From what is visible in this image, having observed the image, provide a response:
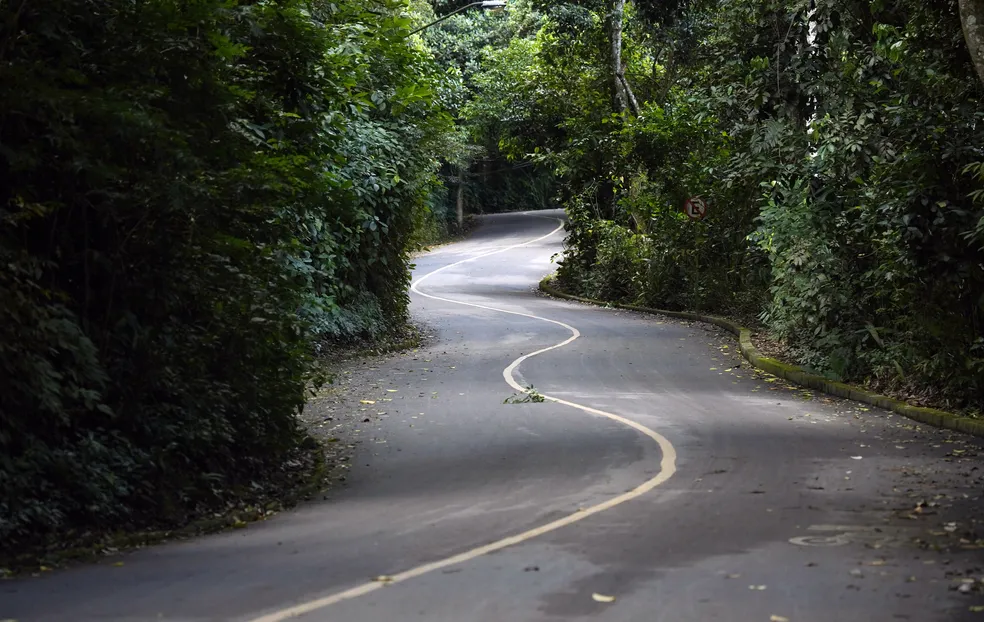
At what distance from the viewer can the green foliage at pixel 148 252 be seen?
29.1 ft

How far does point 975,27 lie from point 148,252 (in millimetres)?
8267

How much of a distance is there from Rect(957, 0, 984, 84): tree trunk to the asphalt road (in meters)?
4.04

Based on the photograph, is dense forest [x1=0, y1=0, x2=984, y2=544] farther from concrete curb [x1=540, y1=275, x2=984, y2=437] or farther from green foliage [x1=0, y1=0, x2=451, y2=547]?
concrete curb [x1=540, y1=275, x2=984, y2=437]

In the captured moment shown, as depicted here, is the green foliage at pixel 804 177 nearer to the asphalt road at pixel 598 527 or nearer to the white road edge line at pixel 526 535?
the asphalt road at pixel 598 527

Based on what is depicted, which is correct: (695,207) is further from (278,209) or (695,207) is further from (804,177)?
(278,209)

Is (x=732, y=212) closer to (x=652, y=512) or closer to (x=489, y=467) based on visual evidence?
(x=489, y=467)

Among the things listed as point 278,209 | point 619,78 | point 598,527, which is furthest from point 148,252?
point 619,78

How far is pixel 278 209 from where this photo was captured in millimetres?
11883

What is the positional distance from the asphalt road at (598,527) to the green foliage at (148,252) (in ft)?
3.18

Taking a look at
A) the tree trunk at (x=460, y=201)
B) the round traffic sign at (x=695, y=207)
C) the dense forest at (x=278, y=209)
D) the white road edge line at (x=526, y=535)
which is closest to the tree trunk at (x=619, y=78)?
the round traffic sign at (x=695, y=207)

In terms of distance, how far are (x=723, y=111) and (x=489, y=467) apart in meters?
15.3

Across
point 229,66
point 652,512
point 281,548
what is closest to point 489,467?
point 652,512

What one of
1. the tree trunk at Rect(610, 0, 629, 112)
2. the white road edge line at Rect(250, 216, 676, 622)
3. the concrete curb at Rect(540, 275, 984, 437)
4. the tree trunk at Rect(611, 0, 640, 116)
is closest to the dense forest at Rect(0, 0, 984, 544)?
the concrete curb at Rect(540, 275, 984, 437)

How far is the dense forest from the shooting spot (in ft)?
30.0
